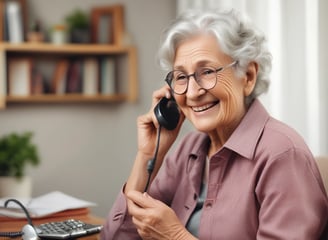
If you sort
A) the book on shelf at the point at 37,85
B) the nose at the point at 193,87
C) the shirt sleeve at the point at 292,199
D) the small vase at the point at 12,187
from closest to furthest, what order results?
the shirt sleeve at the point at 292,199
the nose at the point at 193,87
the small vase at the point at 12,187
the book on shelf at the point at 37,85

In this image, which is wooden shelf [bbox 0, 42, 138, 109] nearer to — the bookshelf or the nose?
the bookshelf

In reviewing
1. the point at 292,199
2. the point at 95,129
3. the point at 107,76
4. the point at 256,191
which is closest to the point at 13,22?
the point at 107,76

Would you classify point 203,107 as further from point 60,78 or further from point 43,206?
point 60,78

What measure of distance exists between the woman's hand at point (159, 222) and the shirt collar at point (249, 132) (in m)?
0.23

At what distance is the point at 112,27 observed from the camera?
362 cm

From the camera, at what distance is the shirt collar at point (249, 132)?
1451 millimetres

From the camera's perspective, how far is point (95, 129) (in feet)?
12.0

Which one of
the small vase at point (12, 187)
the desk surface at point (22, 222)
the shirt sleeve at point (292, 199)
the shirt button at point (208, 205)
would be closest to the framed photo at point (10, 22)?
the small vase at point (12, 187)

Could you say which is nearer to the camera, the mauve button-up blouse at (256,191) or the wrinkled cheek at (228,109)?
the mauve button-up blouse at (256,191)

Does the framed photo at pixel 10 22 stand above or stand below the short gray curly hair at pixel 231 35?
above

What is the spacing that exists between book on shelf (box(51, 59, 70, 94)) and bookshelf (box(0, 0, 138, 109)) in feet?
0.06

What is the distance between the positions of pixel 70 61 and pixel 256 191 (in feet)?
7.99

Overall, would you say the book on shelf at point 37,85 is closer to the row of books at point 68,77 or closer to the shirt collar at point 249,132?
the row of books at point 68,77

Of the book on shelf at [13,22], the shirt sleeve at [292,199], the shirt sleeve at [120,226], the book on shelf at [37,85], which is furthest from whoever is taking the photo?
the book on shelf at [37,85]
